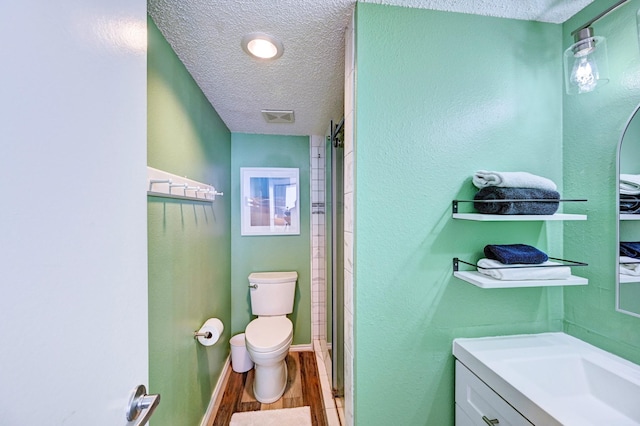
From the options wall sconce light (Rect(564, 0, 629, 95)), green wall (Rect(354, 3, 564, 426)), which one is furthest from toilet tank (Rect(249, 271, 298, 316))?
wall sconce light (Rect(564, 0, 629, 95))

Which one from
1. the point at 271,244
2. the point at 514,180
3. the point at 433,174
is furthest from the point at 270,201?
the point at 514,180

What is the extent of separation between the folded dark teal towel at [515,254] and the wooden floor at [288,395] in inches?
62.0

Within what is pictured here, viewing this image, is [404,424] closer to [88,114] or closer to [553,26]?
[88,114]

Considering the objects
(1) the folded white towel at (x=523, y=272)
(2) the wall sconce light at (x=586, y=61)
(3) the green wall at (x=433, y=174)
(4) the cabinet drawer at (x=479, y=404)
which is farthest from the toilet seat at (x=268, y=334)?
(2) the wall sconce light at (x=586, y=61)

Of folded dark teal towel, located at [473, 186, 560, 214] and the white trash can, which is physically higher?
folded dark teal towel, located at [473, 186, 560, 214]

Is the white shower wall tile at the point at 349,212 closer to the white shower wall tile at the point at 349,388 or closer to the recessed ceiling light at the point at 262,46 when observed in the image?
the white shower wall tile at the point at 349,388

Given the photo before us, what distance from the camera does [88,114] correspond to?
47 cm

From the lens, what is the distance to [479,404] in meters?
0.97

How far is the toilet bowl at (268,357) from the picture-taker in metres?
1.83

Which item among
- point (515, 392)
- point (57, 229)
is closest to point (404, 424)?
point (515, 392)

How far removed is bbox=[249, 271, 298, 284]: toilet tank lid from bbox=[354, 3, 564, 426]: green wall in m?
1.43

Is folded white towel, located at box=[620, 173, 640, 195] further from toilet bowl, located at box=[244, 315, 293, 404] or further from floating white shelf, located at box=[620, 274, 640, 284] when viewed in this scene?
toilet bowl, located at box=[244, 315, 293, 404]

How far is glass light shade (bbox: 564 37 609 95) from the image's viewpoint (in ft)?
3.18

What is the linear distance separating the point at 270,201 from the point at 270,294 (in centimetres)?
91
